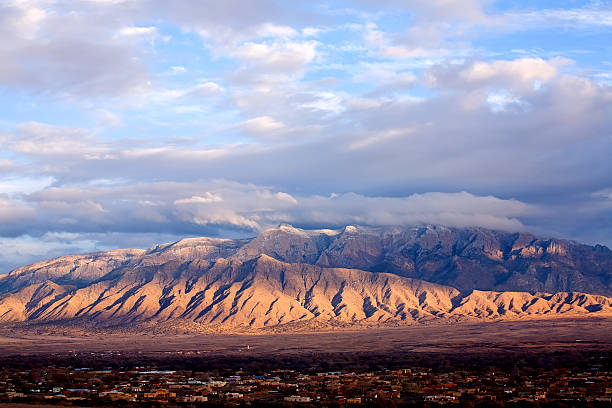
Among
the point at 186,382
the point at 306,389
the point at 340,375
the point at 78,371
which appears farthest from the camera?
the point at 78,371

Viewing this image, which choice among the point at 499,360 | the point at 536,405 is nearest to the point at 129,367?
the point at 499,360

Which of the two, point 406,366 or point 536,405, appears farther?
point 406,366

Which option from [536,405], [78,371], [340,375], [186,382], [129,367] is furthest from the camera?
[129,367]

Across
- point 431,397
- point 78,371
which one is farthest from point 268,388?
point 78,371

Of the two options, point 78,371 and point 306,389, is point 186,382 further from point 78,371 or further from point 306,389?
point 78,371

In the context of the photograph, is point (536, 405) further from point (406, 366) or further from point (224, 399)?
point (406, 366)

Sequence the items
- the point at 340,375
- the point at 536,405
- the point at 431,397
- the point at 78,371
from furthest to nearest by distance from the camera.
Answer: the point at 78,371, the point at 340,375, the point at 431,397, the point at 536,405
